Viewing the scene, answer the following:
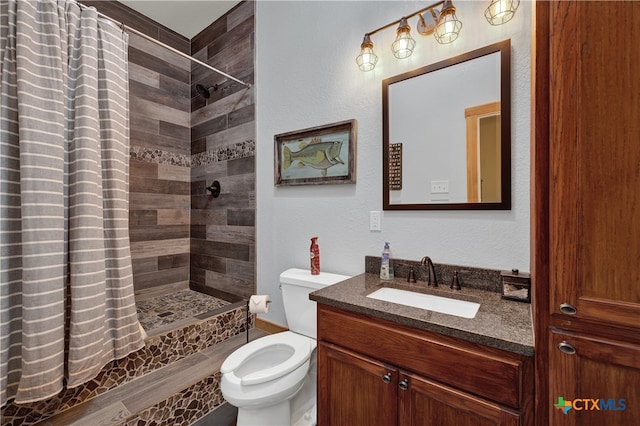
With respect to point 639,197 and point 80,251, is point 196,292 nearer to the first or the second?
point 80,251

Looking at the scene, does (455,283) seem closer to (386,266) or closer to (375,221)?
(386,266)

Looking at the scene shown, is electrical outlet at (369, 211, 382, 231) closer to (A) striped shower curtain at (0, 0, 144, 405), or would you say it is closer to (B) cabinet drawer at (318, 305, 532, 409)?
(B) cabinet drawer at (318, 305, 532, 409)

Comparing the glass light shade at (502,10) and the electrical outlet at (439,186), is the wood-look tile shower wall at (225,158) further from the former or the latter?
the glass light shade at (502,10)

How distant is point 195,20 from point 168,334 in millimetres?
2784

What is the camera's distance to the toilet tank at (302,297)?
162 cm

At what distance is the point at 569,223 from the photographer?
728 mm

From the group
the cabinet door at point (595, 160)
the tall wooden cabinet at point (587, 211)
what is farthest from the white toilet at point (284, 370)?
the cabinet door at point (595, 160)

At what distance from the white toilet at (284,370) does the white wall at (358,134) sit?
0.29m

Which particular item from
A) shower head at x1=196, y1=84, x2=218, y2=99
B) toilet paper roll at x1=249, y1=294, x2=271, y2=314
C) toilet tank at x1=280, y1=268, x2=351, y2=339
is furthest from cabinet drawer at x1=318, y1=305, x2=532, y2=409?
shower head at x1=196, y1=84, x2=218, y2=99

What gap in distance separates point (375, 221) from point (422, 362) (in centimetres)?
83

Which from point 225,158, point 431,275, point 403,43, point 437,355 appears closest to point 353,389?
point 437,355

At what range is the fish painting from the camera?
1.79m

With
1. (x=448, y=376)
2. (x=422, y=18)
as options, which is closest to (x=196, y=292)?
(x=448, y=376)

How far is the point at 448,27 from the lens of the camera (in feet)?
4.37
